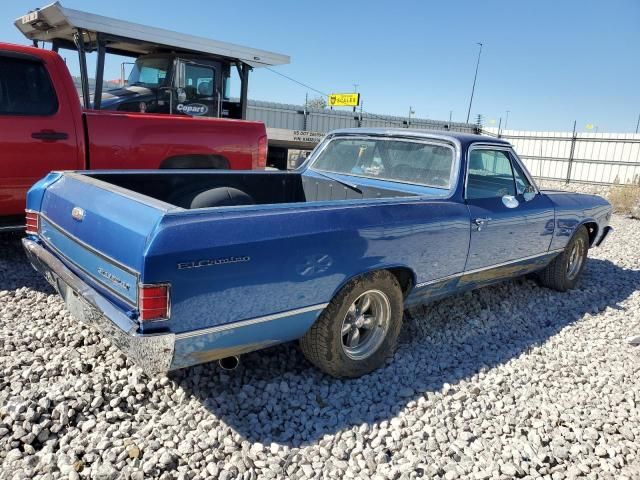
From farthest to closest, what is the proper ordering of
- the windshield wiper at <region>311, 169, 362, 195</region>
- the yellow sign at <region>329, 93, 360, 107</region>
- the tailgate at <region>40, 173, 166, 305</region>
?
the yellow sign at <region>329, 93, 360, 107</region> → the windshield wiper at <region>311, 169, 362, 195</region> → the tailgate at <region>40, 173, 166, 305</region>

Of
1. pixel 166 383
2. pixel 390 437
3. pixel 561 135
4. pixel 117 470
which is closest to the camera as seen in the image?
pixel 117 470

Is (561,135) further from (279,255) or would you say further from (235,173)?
(279,255)

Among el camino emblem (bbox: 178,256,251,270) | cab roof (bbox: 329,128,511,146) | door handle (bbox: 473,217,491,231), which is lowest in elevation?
el camino emblem (bbox: 178,256,251,270)

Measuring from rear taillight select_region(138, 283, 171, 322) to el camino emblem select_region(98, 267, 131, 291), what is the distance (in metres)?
0.16

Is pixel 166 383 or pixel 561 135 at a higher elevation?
pixel 561 135

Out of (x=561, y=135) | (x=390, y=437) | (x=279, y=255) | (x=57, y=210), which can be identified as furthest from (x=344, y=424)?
(x=561, y=135)

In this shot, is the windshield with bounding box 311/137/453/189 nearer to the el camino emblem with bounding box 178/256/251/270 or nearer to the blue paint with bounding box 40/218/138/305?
the el camino emblem with bounding box 178/256/251/270

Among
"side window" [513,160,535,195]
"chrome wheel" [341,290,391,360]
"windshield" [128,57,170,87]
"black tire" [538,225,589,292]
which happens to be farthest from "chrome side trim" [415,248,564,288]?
"windshield" [128,57,170,87]

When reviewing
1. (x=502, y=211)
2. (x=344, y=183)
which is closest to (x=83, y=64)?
(x=344, y=183)

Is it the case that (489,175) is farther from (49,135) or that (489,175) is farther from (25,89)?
(25,89)

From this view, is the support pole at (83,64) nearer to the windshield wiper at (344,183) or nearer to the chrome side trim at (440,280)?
the windshield wiper at (344,183)

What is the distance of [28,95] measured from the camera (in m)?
4.63

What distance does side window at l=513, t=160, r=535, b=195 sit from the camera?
4.57 m

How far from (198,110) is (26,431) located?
18.0 feet
